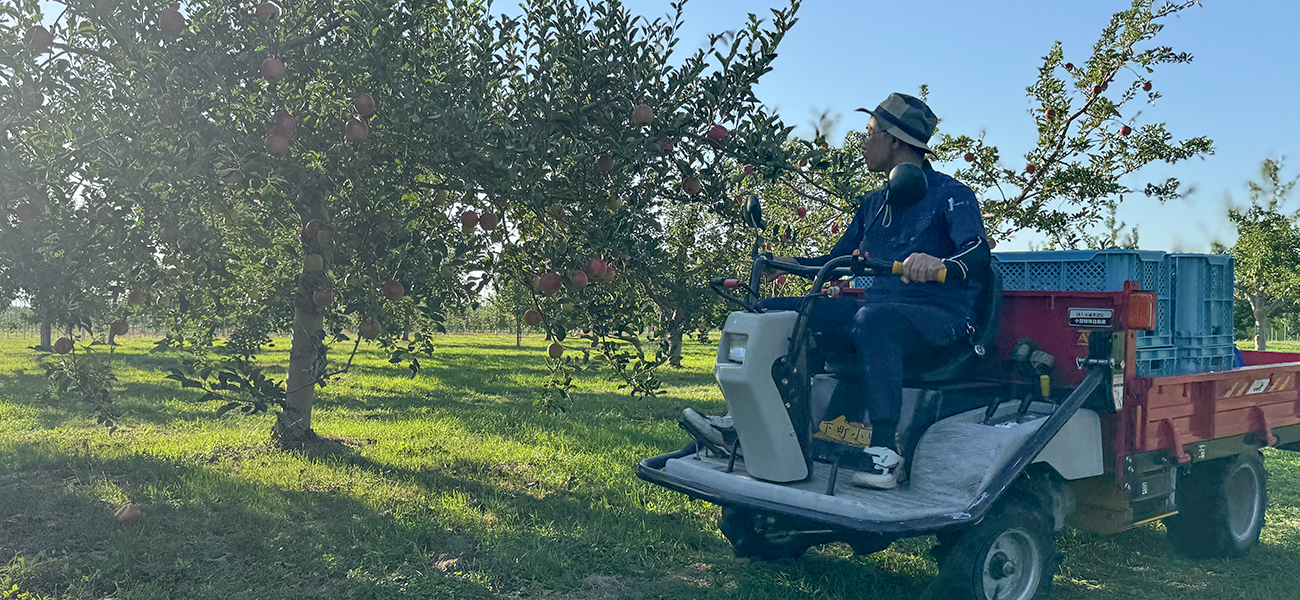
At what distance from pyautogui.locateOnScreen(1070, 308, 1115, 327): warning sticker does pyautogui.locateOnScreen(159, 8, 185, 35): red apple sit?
165 inches

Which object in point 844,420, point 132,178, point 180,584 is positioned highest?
point 132,178

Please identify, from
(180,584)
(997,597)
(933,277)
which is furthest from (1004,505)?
(180,584)

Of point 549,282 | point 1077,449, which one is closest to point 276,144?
point 549,282

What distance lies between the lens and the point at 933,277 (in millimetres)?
3254

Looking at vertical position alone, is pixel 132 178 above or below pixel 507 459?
above

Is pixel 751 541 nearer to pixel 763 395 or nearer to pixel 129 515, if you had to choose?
pixel 763 395

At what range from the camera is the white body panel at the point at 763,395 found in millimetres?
3488

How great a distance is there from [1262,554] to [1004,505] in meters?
2.54

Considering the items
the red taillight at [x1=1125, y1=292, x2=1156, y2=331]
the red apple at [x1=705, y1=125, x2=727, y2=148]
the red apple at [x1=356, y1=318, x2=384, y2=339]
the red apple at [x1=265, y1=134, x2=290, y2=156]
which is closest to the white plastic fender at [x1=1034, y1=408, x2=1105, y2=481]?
the red taillight at [x1=1125, y1=292, x2=1156, y2=331]

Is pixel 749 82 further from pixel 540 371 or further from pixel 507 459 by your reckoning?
pixel 540 371

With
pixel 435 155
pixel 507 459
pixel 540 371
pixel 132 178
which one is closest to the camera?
pixel 132 178

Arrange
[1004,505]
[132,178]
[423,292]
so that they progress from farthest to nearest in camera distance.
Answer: [423,292] < [132,178] < [1004,505]

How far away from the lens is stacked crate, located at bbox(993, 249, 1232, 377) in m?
4.03

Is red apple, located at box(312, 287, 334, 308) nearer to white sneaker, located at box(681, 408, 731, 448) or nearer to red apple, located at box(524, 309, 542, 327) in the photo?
red apple, located at box(524, 309, 542, 327)
